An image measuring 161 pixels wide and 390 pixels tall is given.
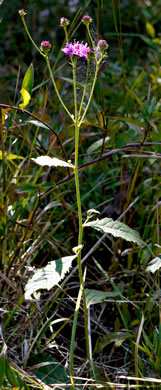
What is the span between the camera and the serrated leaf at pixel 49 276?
0.79 m

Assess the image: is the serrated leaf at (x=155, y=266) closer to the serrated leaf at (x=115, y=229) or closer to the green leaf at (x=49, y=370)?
the serrated leaf at (x=115, y=229)

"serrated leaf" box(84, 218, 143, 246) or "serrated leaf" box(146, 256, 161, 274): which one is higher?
"serrated leaf" box(84, 218, 143, 246)

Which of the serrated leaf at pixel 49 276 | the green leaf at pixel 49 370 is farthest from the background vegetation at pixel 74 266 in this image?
the serrated leaf at pixel 49 276

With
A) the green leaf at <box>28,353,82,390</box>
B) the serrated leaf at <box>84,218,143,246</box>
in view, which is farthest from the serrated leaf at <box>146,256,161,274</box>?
the green leaf at <box>28,353,82,390</box>

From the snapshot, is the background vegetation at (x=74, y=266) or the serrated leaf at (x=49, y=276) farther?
the background vegetation at (x=74, y=266)

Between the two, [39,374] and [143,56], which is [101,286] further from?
[143,56]

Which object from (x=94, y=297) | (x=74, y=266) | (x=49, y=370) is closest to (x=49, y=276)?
(x=94, y=297)

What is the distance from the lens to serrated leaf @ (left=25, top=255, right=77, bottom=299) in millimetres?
789

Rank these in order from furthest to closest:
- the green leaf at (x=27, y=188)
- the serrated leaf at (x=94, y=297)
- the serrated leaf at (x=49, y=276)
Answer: the green leaf at (x=27, y=188) < the serrated leaf at (x=94, y=297) < the serrated leaf at (x=49, y=276)

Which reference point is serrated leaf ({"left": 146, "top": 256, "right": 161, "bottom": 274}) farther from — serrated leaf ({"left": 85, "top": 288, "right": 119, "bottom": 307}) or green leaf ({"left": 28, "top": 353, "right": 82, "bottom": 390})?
green leaf ({"left": 28, "top": 353, "right": 82, "bottom": 390})

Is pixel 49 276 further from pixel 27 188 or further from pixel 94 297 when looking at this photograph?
pixel 27 188

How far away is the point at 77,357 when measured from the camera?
1020 mm

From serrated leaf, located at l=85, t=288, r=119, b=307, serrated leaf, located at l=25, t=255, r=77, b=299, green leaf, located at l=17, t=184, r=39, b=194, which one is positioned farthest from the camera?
green leaf, located at l=17, t=184, r=39, b=194

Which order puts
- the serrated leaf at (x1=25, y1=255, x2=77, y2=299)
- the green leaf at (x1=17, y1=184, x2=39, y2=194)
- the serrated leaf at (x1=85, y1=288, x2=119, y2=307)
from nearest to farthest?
the serrated leaf at (x1=25, y1=255, x2=77, y2=299) → the serrated leaf at (x1=85, y1=288, x2=119, y2=307) → the green leaf at (x1=17, y1=184, x2=39, y2=194)
